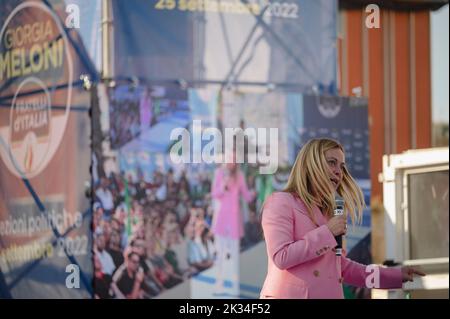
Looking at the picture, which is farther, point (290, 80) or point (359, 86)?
point (359, 86)

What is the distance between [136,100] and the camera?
33.7 ft

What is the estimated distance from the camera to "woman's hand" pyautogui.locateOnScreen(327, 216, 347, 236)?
3928mm

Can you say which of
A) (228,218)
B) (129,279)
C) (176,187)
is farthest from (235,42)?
(129,279)

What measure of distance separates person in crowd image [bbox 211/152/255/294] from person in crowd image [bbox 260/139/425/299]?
20.6ft

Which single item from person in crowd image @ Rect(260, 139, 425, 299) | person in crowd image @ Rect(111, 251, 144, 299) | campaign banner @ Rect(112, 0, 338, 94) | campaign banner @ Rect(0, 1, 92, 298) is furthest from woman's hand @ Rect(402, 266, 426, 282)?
campaign banner @ Rect(112, 0, 338, 94)

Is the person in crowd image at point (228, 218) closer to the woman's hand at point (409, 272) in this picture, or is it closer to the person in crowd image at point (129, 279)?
the person in crowd image at point (129, 279)

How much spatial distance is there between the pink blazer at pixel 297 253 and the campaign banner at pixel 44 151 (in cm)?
590

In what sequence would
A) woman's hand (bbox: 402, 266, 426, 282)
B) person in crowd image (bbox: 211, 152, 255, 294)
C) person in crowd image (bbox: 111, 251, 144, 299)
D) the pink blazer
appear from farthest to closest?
person in crowd image (bbox: 211, 152, 255, 294)
person in crowd image (bbox: 111, 251, 144, 299)
woman's hand (bbox: 402, 266, 426, 282)
the pink blazer

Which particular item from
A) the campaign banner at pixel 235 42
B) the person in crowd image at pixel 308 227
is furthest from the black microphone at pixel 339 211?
the campaign banner at pixel 235 42

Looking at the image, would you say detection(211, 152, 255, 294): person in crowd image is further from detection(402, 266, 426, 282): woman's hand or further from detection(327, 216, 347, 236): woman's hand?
detection(327, 216, 347, 236): woman's hand

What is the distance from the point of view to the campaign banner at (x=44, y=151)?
32.3 ft
